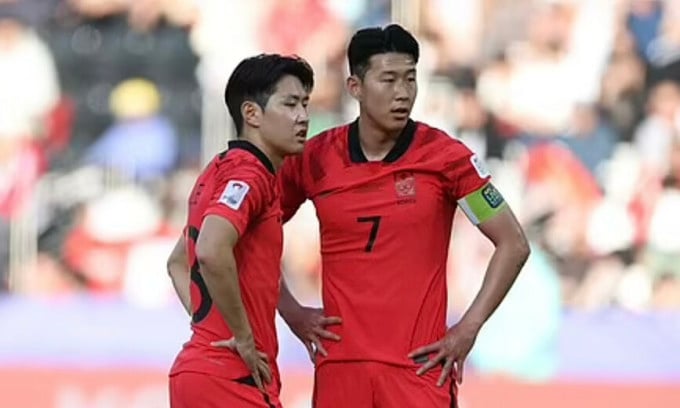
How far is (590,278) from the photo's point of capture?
34.0 ft

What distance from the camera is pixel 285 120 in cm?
560

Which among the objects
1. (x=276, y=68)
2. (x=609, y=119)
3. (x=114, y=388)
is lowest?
(x=114, y=388)

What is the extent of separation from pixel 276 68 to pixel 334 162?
51 centimetres

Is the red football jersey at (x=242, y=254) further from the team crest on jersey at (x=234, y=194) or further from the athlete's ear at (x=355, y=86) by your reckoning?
the athlete's ear at (x=355, y=86)

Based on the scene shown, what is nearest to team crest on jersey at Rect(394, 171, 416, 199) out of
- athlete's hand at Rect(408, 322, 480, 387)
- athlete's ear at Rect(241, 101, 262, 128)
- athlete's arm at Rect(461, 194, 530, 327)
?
athlete's arm at Rect(461, 194, 530, 327)

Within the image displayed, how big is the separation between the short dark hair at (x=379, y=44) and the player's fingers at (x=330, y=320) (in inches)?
32.0

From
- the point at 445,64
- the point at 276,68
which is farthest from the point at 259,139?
the point at 445,64

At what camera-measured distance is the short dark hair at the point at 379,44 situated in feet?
19.4

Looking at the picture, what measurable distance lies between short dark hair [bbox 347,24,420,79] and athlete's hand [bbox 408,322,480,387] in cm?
91

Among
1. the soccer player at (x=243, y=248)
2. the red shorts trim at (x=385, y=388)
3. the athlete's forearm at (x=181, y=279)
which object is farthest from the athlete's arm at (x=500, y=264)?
the athlete's forearm at (x=181, y=279)

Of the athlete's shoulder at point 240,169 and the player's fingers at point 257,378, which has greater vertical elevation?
the athlete's shoulder at point 240,169

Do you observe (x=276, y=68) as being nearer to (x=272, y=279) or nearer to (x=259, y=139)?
(x=259, y=139)

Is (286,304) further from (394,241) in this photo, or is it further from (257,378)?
(257,378)

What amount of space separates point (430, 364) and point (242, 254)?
0.80m
